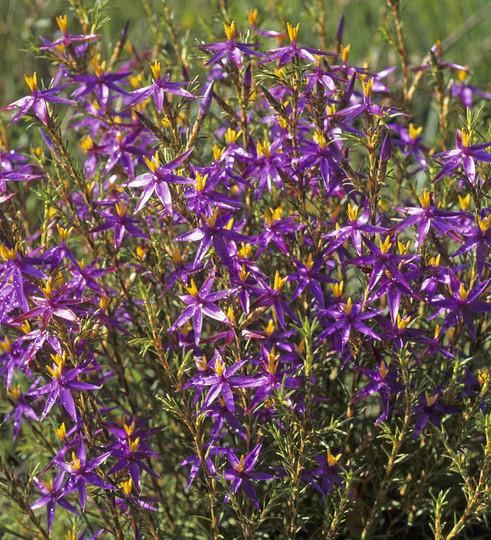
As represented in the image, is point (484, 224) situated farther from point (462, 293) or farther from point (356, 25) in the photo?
point (356, 25)

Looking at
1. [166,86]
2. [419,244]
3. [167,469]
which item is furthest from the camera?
[167,469]

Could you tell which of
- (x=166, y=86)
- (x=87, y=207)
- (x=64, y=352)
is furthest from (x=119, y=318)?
(x=166, y=86)

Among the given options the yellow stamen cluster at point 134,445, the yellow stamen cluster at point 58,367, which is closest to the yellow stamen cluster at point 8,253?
the yellow stamen cluster at point 58,367

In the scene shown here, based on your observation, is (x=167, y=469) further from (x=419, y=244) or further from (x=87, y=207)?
(x=419, y=244)

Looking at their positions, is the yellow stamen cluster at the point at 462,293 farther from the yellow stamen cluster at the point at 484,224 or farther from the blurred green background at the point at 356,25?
the blurred green background at the point at 356,25

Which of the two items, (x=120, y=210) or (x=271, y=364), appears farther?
(x=120, y=210)

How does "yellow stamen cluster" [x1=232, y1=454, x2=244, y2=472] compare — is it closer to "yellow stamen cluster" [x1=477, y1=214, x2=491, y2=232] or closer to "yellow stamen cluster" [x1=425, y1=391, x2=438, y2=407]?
"yellow stamen cluster" [x1=425, y1=391, x2=438, y2=407]

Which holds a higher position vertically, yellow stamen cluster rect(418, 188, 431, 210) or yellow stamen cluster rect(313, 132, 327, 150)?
yellow stamen cluster rect(313, 132, 327, 150)

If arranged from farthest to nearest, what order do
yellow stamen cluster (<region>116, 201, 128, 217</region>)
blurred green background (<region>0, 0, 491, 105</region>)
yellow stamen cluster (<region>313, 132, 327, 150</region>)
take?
blurred green background (<region>0, 0, 491, 105</region>) < yellow stamen cluster (<region>116, 201, 128, 217</region>) < yellow stamen cluster (<region>313, 132, 327, 150</region>)

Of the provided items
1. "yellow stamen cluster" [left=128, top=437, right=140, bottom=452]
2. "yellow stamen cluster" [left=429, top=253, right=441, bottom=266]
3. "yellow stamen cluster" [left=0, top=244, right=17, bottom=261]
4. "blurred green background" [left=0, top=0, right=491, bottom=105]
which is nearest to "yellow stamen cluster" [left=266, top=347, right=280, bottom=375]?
"yellow stamen cluster" [left=128, top=437, right=140, bottom=452]

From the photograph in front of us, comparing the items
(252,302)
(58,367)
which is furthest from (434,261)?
(58,367)

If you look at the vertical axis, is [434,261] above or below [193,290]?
below
